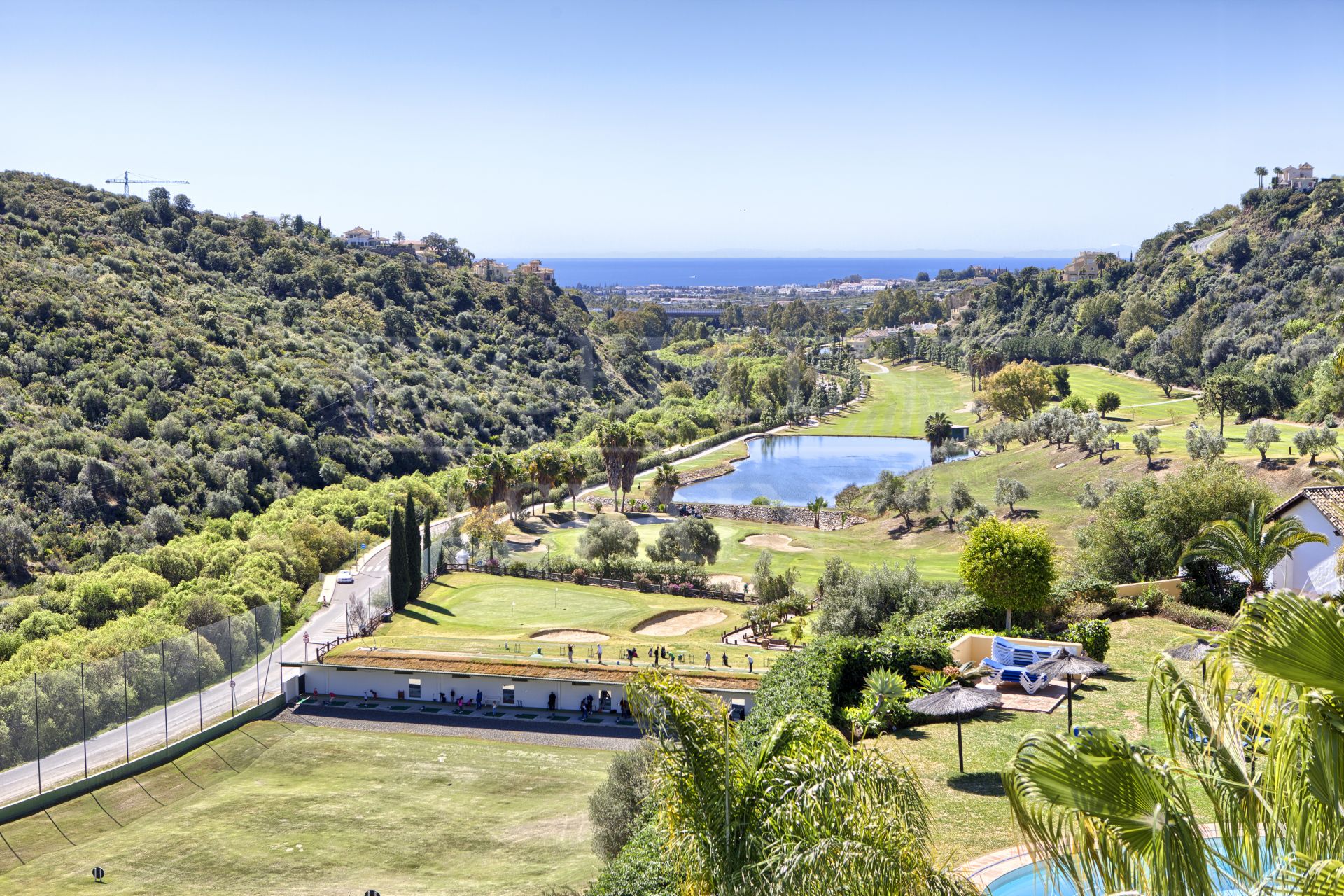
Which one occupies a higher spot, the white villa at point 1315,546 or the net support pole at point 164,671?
the white villa at point 1315,546

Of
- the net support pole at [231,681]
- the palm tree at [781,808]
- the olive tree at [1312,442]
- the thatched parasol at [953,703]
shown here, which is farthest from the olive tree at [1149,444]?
the palm tree at [781,808]

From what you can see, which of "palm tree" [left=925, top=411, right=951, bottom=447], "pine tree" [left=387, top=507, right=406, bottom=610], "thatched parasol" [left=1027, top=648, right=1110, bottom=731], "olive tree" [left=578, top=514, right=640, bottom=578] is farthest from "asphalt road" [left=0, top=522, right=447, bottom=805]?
"palm tree" [left=925, top=411, right=951, bottom=447]

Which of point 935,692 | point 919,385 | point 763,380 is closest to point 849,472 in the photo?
point 763,380

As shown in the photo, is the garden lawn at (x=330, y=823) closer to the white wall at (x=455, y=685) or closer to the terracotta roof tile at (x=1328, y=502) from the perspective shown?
the white wall at (x=455, y=685)

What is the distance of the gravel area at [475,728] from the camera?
28047 mm

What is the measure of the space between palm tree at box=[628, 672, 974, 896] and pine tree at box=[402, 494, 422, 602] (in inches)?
1311

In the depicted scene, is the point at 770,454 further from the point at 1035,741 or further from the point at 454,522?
the point at 1035,741

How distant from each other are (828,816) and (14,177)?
4159 inches

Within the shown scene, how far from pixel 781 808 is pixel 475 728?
22.0 m

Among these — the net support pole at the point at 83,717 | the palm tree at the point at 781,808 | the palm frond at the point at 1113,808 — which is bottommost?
the net support pole at the point at 83,717

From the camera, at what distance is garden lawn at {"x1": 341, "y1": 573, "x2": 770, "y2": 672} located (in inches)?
1356

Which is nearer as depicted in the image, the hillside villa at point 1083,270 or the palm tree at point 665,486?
the palm tree at point 665,486

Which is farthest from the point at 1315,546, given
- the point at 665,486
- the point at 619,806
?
the point at 665,486

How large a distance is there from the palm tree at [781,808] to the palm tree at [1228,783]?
258 cm
